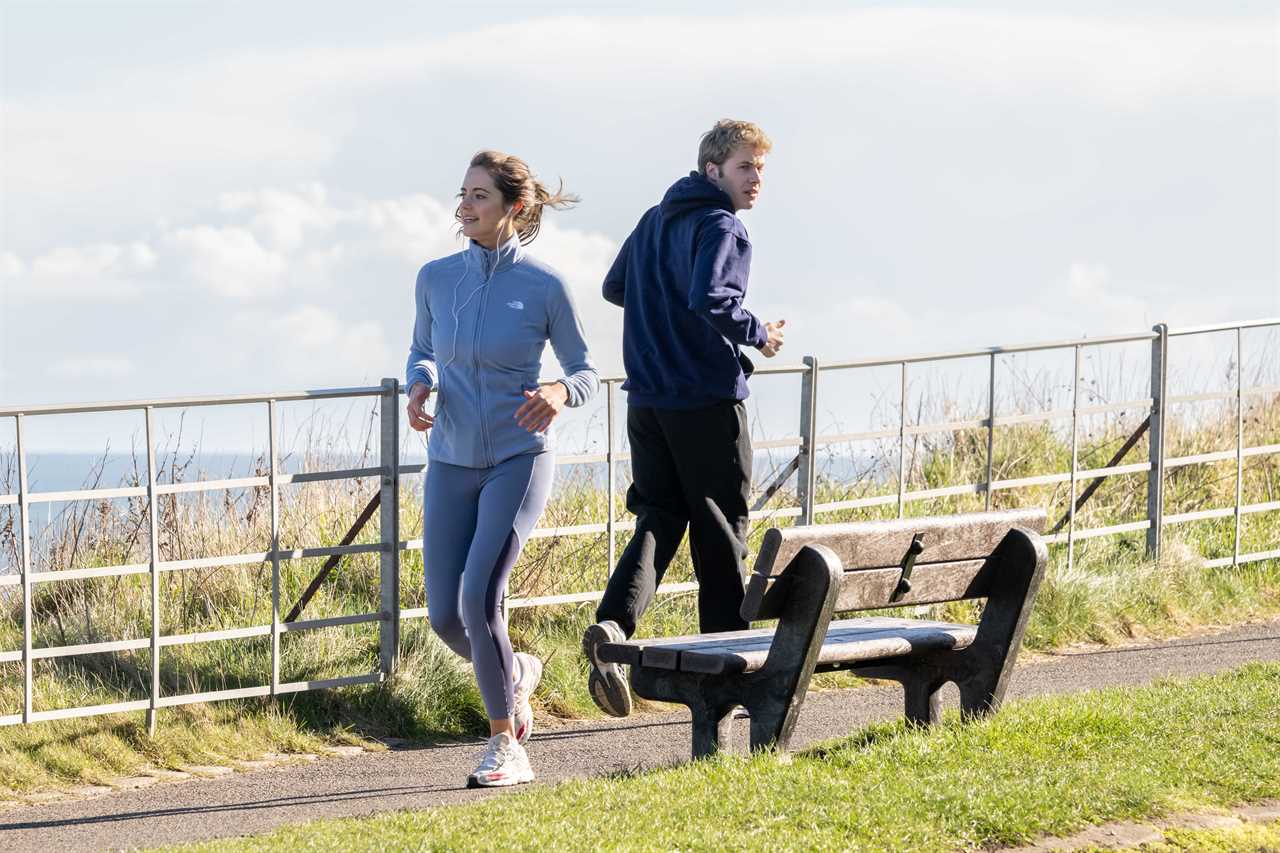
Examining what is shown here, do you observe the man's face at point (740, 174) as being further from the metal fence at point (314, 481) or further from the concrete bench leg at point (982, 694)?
the concrete bench leg at point (982, 694)

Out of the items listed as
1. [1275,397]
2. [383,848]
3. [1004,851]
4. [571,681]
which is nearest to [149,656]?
[571,681]

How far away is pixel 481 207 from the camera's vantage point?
6.71 metres

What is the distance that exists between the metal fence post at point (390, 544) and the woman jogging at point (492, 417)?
4.93 feet

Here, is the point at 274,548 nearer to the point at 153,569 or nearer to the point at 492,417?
the point at 153,569

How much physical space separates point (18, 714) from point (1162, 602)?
6.93 metres

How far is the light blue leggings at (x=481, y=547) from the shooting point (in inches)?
258

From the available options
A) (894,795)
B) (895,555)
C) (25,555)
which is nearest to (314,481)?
(25,555)

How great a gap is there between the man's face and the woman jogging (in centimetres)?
88

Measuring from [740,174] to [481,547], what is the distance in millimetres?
1964

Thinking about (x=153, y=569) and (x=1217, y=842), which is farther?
(x=153, y=569)

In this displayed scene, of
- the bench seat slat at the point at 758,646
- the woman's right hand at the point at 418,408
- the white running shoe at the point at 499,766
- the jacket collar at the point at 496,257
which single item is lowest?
the white running shoe at the point at 499,766

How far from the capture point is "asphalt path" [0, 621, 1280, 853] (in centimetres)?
657

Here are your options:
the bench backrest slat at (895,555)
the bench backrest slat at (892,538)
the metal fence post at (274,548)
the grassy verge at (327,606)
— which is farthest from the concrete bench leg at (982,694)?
the metal fence post at (274,548)

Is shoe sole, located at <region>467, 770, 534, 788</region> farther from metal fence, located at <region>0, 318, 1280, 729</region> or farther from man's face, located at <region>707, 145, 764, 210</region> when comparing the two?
man's face, located at <region>707, 145, 764, 210</region>
